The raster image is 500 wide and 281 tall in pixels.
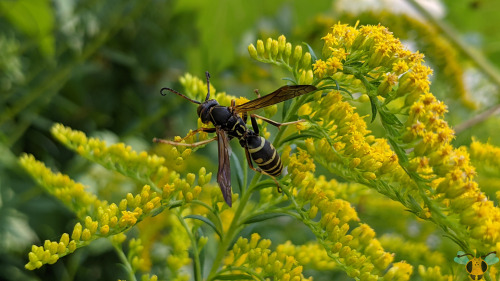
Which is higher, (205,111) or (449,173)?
(205,111)

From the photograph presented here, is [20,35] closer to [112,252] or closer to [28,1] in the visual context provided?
[28,1]

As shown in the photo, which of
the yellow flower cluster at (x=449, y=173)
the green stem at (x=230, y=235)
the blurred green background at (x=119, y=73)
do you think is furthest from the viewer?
the blurred green background at (x=119, y=73)

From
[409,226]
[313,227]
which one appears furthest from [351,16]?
[313,227]

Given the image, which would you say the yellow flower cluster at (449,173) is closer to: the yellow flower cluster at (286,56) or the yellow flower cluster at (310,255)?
the yellow flower cluster at (286,56)

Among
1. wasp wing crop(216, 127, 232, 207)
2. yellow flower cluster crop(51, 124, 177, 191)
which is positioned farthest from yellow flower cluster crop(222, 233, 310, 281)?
yellow flower cluster crop(51, 124, 177, 191)

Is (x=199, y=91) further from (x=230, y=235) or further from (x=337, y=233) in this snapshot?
(x=337, y=233)

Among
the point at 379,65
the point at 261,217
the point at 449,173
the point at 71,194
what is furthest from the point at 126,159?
the point at 449,173

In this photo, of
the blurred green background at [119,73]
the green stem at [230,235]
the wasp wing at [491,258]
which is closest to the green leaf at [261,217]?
the green stem at [230,235]

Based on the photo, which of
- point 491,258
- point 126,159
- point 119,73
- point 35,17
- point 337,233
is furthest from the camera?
point 119,73
